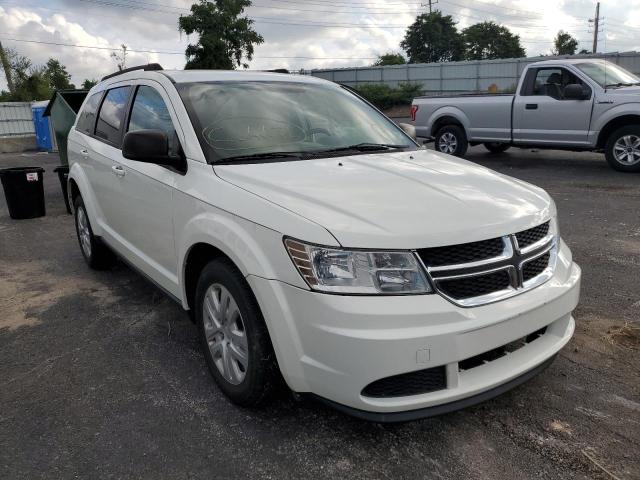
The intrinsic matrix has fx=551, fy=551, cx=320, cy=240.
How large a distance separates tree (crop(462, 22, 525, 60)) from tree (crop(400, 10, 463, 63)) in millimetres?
1334

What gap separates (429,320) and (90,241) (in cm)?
395

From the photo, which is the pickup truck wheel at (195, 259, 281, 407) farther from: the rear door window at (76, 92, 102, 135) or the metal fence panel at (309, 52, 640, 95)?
the metal fence panel at (309, 52, 640, 95)

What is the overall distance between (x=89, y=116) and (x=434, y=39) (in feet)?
246

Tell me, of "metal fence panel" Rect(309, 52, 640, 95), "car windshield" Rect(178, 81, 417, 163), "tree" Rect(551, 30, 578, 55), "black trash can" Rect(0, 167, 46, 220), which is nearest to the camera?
"car windshield" Rect(178, 81, 417, 163)

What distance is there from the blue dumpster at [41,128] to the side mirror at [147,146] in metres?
18.0

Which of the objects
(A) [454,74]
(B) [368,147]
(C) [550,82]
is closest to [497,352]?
(B) [368,147]

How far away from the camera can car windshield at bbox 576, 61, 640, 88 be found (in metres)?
9.77

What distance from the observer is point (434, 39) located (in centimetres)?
7338

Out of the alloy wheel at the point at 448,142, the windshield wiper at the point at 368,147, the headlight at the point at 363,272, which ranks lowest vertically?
the alloy wheel at the point at 448,142

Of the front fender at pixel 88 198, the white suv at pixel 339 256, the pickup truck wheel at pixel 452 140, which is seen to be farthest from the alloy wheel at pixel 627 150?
the front fender at pixel 88 198

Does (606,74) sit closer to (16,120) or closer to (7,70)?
(16,120)

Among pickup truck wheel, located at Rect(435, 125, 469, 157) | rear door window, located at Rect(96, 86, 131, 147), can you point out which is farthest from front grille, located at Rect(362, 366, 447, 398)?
pickup truck wheel, located at Rect(435, 125, 469, 157)

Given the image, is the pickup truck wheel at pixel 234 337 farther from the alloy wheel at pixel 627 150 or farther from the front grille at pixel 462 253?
the alloy wheel at pixel 627 150

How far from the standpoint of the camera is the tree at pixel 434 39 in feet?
240
